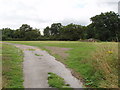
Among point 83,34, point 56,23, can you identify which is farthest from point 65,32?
point 56,23

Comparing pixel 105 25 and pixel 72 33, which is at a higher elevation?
pixel 105 25

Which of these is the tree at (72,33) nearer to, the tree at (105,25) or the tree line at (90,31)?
the tree line at (90,31)

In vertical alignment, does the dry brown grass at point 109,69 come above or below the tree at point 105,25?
below

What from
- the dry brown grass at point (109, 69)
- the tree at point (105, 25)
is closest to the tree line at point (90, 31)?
the tree at point (105, 25)

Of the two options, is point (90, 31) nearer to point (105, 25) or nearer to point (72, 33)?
point (105, 25)

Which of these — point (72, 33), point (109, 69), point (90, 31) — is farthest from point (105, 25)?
point (109, 69)

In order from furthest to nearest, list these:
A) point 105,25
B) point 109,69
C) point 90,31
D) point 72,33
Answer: point 72,33
point 90,31
point 105,25
point 109,69

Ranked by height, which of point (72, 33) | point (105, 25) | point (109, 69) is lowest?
point (109, 69)

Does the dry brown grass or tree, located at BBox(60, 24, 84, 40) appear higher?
tree, located at BBox(60, 24, 84, 40)

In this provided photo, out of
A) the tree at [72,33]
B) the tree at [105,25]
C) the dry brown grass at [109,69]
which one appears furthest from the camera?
the tree at [72,33]

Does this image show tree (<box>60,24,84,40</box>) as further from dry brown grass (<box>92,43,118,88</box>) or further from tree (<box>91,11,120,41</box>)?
dry brown grass (<box>92,43,118,88</box>)

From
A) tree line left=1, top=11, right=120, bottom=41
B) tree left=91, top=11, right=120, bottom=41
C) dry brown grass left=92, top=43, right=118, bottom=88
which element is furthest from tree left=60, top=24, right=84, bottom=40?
dry brown grass left=92, top=43, right=118, bottom=88

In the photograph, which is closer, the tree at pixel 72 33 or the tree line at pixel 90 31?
the tree line at pixel 90 31

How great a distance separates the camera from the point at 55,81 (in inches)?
227
